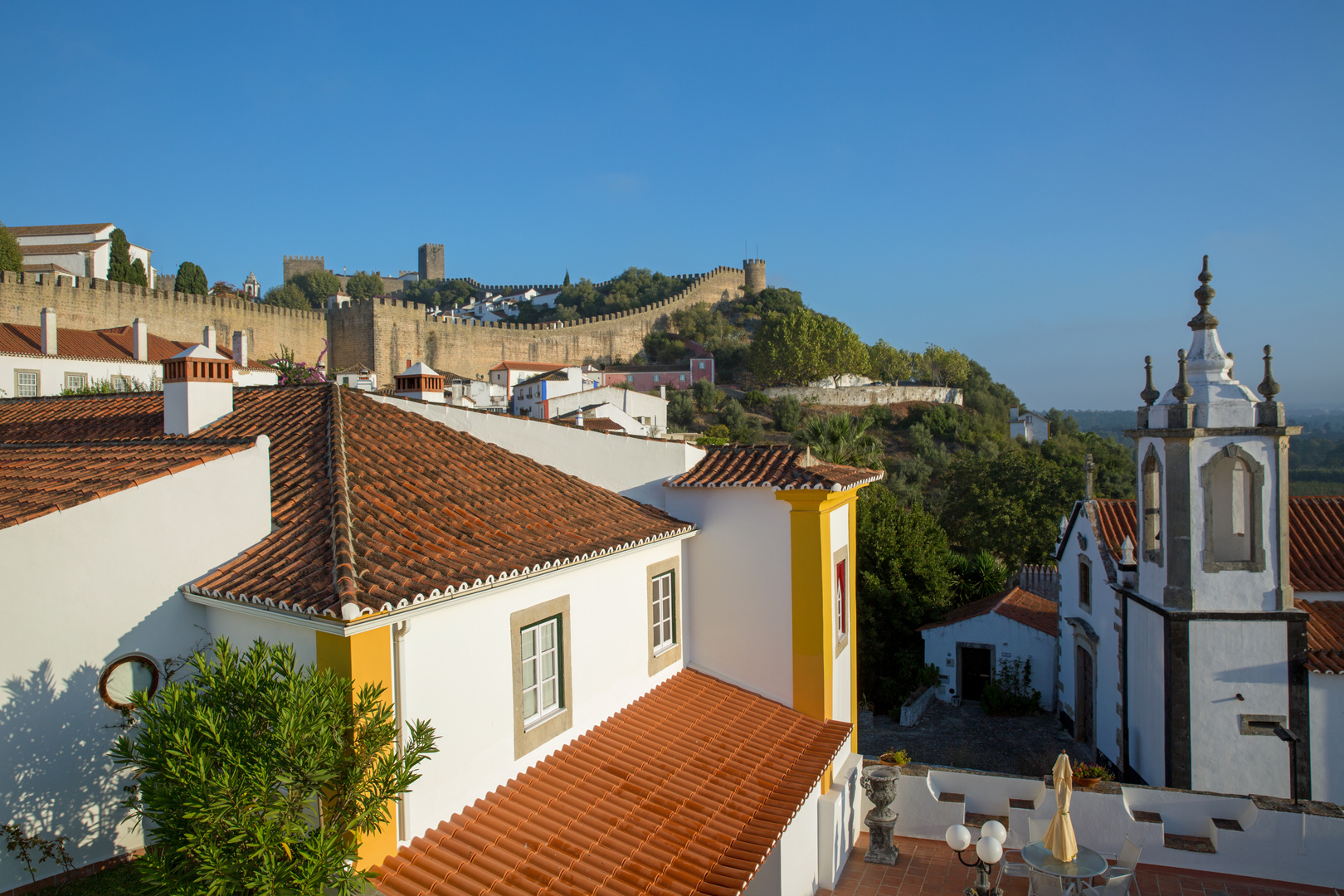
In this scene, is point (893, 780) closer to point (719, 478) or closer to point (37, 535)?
point (719, 478)

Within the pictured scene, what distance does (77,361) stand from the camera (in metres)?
27.6

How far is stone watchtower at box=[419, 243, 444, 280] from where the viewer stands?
117312 millimetres

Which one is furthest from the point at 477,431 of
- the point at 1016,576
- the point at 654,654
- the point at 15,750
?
the point at 1016,576

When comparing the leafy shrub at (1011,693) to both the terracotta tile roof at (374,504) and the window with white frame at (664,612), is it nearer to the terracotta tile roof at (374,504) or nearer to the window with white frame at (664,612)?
the window with white frame at (664,612)

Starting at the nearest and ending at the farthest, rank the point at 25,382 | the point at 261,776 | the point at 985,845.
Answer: the point at 261,776 < the point at 985,845 < the point at 25,382

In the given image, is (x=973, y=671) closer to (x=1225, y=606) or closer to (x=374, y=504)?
(x=1225, y=606)

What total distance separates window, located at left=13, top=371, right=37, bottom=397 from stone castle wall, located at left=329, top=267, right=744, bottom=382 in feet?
102

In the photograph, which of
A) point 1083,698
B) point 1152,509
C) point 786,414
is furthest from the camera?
point 786,414

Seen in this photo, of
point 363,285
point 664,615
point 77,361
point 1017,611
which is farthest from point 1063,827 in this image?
point 363,285

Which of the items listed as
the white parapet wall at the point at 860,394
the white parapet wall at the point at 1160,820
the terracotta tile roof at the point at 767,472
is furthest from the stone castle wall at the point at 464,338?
the white parapet wall at the point at 1160,820

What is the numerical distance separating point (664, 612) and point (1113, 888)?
5416mm

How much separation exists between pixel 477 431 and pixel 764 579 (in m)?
4.01

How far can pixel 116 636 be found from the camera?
5.41m

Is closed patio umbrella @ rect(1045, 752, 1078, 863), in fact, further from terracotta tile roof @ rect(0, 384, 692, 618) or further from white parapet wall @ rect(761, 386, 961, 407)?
white parapet wall @ rect(761, 386, 961, 407)
